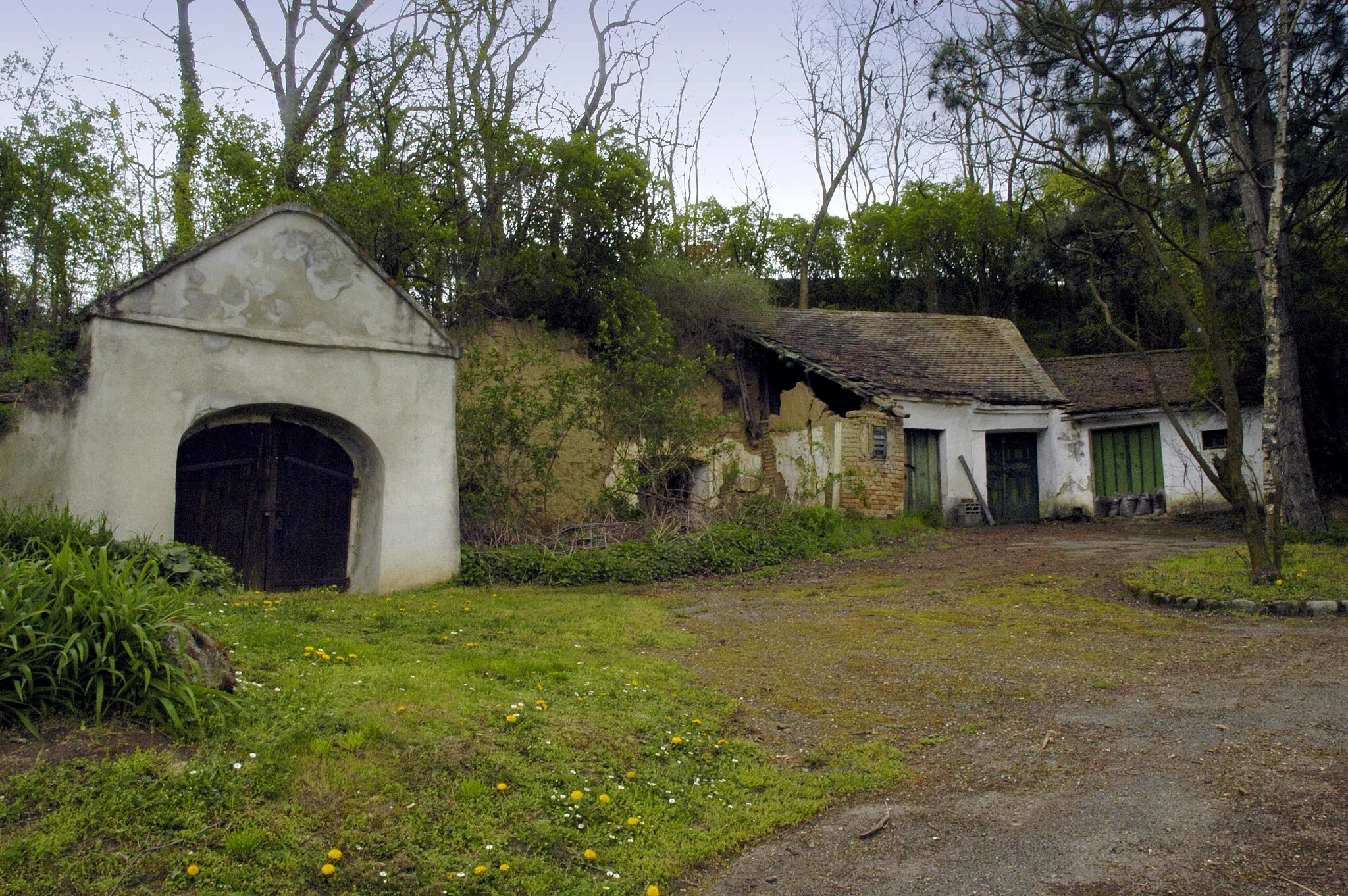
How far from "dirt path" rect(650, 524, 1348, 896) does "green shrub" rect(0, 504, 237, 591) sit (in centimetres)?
428

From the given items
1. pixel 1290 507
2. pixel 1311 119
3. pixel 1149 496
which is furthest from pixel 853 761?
pixel 1149 496

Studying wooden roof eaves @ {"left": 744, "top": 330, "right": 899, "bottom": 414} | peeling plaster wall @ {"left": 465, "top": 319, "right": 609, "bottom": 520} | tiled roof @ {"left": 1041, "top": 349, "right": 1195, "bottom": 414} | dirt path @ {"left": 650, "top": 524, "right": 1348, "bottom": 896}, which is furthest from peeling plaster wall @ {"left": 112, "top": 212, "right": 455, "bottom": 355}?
tiled roof @ {"left": 1041, "top": 349, "right": 1195, "bottom": 414}

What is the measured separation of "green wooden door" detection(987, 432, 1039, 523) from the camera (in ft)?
64.2

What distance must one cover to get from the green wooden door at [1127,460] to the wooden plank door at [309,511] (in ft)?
53.1

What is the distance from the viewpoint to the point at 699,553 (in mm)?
12430

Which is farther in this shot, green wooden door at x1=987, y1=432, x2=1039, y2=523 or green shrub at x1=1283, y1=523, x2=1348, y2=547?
green wooden door at x1=987, y1=432, x2=1039, y2=523

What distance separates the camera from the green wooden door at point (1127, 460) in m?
19.5

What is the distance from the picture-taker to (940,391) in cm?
1788

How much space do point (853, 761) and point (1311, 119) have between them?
13467 millimetres

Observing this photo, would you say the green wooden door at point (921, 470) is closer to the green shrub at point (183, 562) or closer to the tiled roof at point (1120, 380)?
the tiled roof at point (1120, 380)

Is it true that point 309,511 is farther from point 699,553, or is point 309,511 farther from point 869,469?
point 869,469

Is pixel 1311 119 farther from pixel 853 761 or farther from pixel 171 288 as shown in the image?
pixel 171 288

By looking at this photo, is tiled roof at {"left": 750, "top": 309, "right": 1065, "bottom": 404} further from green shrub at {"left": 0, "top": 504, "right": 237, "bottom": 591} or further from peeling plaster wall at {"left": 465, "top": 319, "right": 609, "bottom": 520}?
green shrub at {"left": 0, "top": 504, "right": 237, "bottom": 591}

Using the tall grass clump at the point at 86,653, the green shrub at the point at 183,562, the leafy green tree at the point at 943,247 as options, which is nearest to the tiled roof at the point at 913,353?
the leafy green tree at the point at 943,247
